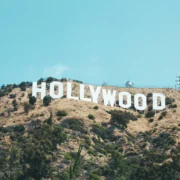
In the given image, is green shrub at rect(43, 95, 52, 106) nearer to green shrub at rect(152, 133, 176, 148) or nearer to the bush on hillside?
the bush on hillside

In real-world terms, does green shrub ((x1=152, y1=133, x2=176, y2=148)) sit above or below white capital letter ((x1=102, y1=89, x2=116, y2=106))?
below

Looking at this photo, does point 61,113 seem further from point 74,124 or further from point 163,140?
point 163,140

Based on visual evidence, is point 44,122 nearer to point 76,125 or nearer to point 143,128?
point 76,125

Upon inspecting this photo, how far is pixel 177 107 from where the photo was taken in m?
119

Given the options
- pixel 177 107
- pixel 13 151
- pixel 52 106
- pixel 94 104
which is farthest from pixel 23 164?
pixel 177 107

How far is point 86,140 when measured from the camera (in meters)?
91.6

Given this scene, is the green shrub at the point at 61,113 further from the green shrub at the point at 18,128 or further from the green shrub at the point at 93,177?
the green shrub at the point at 93,177

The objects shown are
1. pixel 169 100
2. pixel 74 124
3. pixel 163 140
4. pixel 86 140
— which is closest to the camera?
pixel 86 140

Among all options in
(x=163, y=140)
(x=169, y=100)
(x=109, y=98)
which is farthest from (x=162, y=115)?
(x=163, y=140)

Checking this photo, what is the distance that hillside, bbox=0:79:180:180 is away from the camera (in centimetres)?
7400

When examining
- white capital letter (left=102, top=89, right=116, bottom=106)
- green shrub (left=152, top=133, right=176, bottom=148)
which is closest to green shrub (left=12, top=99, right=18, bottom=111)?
white capital letter (left=102, top=89, right=116, bottom=106)

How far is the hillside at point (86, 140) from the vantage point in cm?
7400

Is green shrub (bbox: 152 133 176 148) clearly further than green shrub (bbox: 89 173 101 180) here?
Yes

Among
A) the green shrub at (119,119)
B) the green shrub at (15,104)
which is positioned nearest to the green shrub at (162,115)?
the green shrub at (119,119)
